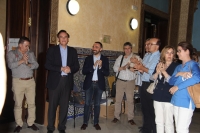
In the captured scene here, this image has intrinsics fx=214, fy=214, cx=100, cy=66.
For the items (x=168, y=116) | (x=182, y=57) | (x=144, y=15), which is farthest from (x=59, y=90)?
(x=144, y=15)

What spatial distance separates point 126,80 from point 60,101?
1546 mm

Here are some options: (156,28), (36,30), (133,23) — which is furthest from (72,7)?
(156,28)

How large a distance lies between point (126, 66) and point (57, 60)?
1467mm

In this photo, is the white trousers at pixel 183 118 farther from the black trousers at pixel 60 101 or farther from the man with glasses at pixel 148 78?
the black trousers at pixel 60 101

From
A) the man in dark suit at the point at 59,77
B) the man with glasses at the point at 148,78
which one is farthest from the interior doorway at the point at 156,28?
the man in dark suit at the point at 59,77

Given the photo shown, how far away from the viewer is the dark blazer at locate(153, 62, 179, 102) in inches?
117

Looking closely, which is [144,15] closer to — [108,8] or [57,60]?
[108,8]

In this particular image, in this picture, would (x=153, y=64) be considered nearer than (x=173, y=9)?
Yes

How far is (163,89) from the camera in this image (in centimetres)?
300

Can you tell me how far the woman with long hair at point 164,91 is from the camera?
2.97 meters

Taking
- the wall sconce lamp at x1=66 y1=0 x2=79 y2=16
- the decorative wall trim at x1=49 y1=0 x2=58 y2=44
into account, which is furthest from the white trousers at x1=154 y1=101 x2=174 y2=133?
the wall sconce lamp at x1=66 y1=0 x2=79 y2=16

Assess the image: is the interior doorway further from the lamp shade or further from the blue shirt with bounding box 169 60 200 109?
the blue shirt with bounding box 169 60 200 109

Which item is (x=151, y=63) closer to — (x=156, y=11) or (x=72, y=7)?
(x=72, y=7)

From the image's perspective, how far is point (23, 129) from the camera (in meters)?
3.90
